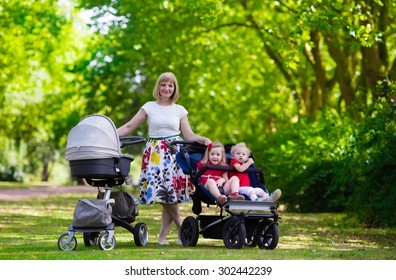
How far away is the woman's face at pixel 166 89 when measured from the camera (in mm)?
11680

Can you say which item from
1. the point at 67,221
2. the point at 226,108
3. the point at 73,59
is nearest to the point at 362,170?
the point at 67,221

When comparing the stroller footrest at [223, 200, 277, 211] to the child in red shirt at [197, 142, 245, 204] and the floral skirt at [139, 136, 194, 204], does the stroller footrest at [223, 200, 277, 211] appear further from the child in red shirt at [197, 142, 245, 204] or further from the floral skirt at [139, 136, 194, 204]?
the floral skirt at [139, 136, 194, 204]

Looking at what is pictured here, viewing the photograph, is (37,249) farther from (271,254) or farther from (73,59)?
(73,59)

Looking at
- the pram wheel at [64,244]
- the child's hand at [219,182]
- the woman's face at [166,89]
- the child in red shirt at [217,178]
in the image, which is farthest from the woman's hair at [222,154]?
the pram wheel at [64,244]

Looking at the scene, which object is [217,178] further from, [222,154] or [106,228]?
[106,228]

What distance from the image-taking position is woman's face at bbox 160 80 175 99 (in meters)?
11.7

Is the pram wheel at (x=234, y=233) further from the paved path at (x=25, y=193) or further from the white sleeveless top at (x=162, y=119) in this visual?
the paved path at (x=25, y=193)

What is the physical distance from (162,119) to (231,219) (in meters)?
1.56

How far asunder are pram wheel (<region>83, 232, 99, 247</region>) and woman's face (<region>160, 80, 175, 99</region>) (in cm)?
187

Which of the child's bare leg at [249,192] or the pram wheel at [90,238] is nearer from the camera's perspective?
the child's bare leg at [249,192]

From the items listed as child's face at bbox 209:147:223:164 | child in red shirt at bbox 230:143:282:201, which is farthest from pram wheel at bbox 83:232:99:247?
child in red shirt at bbox 230:143:282:201

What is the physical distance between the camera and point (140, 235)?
11.5 m

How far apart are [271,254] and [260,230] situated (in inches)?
35.5

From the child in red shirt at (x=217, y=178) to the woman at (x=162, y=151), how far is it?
241 millimetres
